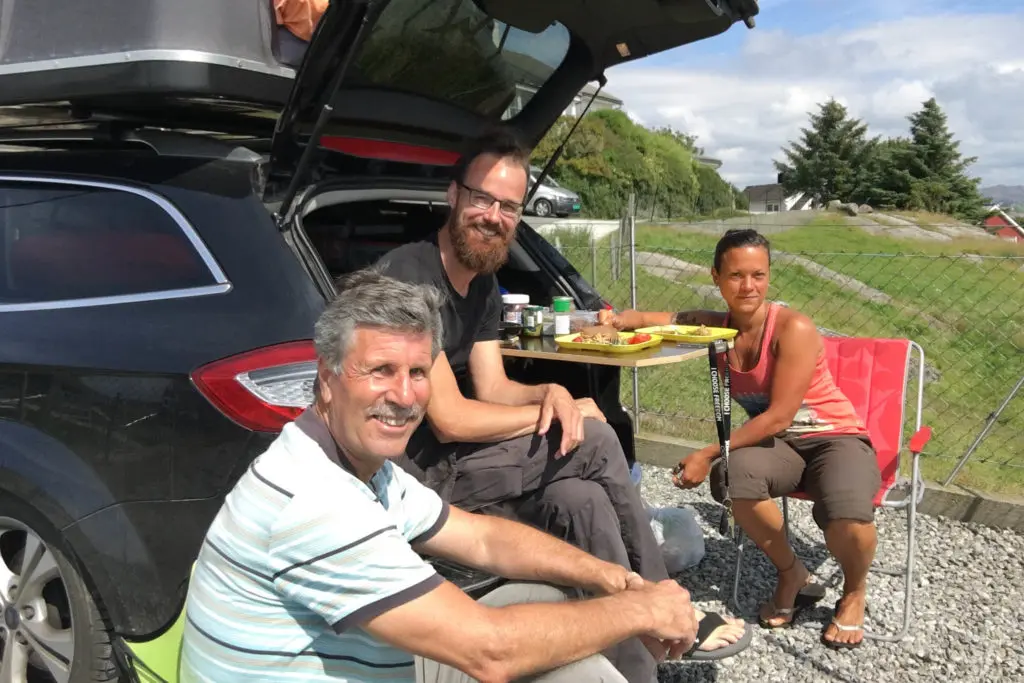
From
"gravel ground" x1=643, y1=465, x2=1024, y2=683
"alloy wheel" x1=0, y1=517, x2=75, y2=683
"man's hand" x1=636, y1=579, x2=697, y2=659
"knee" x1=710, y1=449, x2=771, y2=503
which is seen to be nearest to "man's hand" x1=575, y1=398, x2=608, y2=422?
"knee" x1=710, y1=449, x2=771, y2=503

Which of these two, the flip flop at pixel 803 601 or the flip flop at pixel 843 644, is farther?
the flip flop at pixel 803 601

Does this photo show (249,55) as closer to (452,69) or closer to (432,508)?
(452,69)

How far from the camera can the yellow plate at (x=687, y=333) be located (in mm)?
3086

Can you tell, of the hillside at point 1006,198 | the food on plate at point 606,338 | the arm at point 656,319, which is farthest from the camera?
the hillside at point 1006,198

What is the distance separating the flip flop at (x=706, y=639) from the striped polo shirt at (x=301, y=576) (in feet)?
3.74

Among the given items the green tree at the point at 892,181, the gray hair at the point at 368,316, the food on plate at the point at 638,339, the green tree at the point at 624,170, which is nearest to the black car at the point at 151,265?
the gray hair at the point at 368,316

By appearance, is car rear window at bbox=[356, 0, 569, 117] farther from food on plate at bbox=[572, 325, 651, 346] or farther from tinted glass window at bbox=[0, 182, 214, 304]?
food on plate at bbox=[572, 325, 651, 346]

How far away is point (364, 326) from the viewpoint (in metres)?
1.57

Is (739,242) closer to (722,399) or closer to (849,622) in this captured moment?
(722,399)

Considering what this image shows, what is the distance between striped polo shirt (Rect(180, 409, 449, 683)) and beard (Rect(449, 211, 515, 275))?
123 centimetres

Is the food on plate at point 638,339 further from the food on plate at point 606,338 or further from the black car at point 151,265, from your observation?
the black car at point 151,265

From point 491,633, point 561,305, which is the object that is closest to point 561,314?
point 561,305

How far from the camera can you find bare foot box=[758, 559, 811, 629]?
3297 mm

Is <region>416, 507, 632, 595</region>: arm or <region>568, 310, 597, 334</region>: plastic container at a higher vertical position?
<region>568, 310, 597, 334</region>: plastic container
